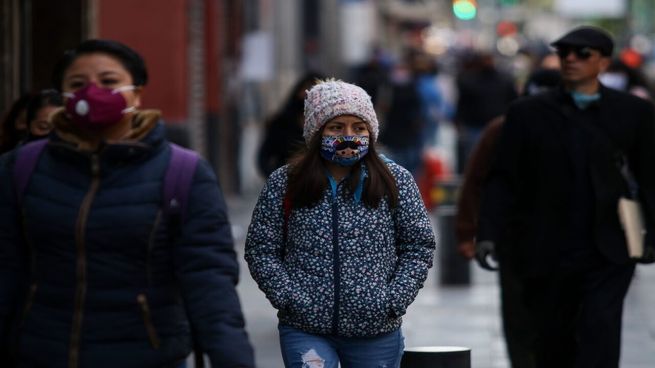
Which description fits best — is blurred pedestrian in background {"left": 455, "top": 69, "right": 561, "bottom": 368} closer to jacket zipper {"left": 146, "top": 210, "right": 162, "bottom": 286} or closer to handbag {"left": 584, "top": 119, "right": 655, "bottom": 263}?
handbag {"left": 584, "top": 119, "right": 655, "bottom": 263}

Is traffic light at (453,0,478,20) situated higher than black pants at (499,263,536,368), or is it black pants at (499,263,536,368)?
black pants at (499,263,536,368)

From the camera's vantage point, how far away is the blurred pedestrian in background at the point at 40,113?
23.4ft

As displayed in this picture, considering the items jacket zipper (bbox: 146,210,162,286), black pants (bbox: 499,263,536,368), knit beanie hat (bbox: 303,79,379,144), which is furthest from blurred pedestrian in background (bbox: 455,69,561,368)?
jacket zipper (bbox: 146,210,162,286)

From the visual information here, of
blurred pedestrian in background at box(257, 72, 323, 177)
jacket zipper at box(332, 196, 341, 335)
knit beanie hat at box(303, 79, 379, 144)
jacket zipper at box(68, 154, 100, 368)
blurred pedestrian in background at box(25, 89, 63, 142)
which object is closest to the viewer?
jacket zipper at box(68, 154, 100, 368)

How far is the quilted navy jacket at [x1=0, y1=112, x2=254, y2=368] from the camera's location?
518 cm

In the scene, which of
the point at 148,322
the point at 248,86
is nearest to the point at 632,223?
the point at 148,322

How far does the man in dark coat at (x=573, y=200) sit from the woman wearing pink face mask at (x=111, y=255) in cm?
292

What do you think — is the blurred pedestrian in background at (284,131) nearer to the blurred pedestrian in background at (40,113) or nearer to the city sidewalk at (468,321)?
the city sidewalk at (468,321)

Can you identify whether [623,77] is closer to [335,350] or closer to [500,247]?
[500,247]

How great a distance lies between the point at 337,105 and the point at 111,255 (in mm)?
1161

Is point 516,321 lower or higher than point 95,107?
lower

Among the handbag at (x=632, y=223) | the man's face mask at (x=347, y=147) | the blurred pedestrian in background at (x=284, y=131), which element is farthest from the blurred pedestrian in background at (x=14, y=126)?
the blurred pedestrian in background at (x=284, y=131)

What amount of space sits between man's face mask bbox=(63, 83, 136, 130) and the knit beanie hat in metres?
0.93

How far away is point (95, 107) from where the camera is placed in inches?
208
